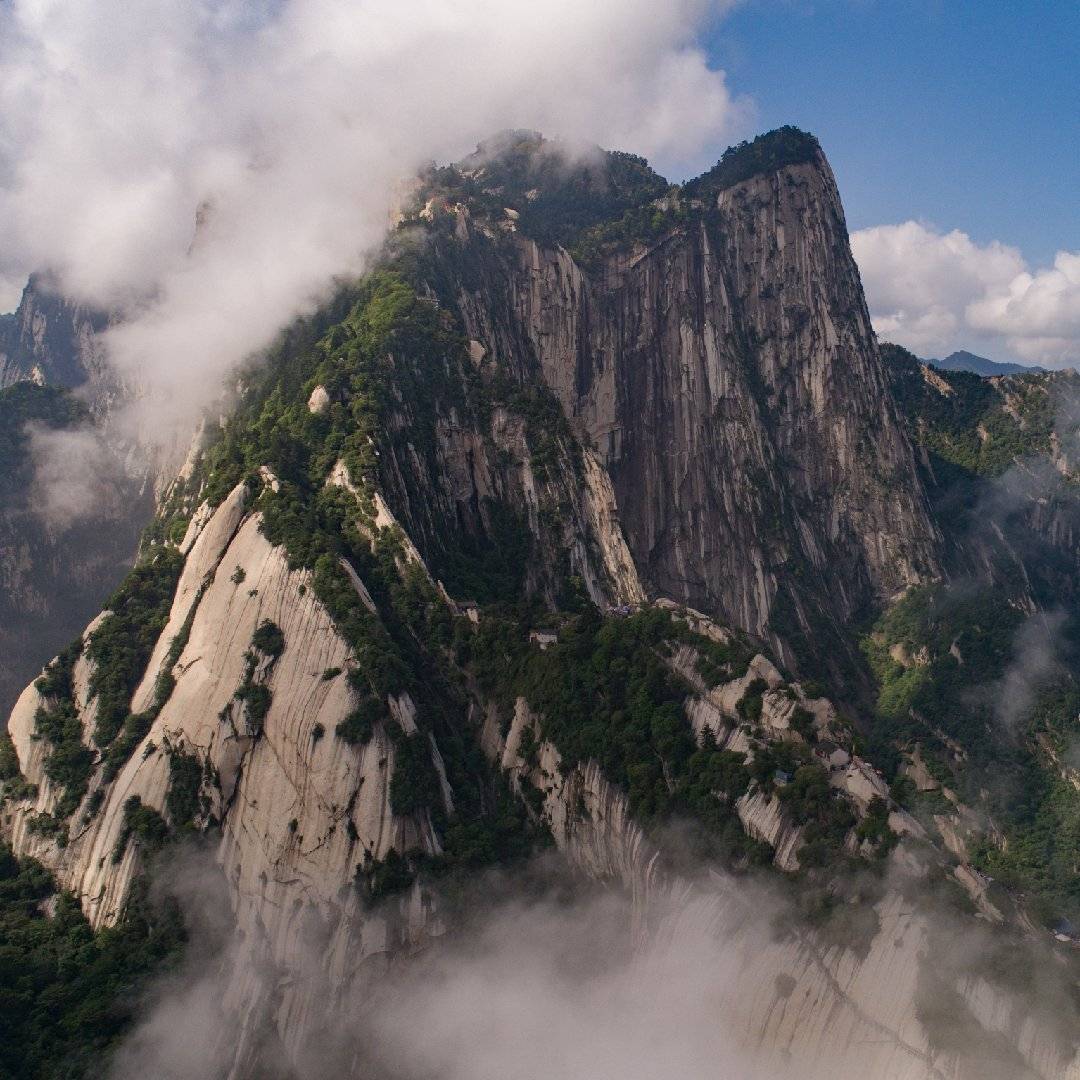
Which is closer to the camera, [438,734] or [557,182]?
[438,734]

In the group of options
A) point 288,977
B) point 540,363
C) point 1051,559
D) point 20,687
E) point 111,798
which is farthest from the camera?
point 1051,559

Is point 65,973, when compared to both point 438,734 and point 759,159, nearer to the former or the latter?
point 438,734

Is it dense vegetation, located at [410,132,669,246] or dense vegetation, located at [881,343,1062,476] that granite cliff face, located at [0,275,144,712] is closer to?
dense vegetation, located at [410,132,669,246]

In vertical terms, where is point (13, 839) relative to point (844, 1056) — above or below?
above

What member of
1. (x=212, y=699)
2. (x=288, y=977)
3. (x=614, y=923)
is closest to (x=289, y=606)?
(x=212, y=699)

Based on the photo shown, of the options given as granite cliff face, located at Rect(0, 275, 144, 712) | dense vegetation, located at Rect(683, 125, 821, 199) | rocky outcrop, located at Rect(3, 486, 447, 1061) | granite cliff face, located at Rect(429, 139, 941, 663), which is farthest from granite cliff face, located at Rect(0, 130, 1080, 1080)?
dense vegetation, located at Rect(683, 125, 821, 199)

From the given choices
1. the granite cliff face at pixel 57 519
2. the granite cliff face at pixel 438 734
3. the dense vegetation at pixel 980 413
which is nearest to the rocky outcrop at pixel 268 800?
the granite cliff face at pixel 438 734

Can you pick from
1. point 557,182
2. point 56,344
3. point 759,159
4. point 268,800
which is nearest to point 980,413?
point 759,159

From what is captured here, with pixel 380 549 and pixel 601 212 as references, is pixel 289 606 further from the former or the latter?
pixel 601 212

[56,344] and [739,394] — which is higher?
[56,344]
